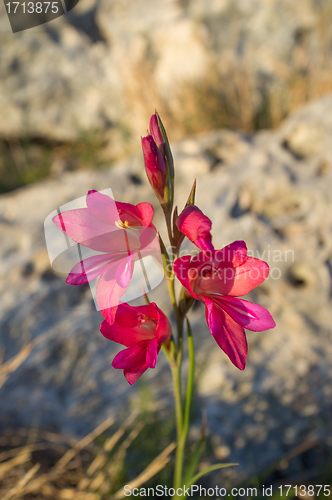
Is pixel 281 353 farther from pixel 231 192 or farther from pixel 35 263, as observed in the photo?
pixel 35 263

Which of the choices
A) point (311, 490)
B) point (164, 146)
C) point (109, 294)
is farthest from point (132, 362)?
point (311, 490)

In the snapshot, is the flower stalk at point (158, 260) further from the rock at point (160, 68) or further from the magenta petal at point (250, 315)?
the rock at point (160, 68)

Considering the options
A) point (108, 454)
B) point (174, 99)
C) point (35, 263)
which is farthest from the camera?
point (174, 99)

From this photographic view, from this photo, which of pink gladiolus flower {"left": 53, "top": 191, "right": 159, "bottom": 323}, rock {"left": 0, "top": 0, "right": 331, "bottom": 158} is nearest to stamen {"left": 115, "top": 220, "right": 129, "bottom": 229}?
pink gladiolus flower {"left": 53, "top": 191, "right": 159, "bottom": 323}

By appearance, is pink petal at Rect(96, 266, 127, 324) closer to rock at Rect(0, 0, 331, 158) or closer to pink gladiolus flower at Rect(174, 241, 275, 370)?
pink gladiolus flower at Rect(174, 241, 275, 370)

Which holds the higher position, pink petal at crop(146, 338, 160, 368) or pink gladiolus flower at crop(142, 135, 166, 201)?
pink gladiolus flower at crop(142, 135, 166, 201)

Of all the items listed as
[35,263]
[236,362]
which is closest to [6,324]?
[35,263]

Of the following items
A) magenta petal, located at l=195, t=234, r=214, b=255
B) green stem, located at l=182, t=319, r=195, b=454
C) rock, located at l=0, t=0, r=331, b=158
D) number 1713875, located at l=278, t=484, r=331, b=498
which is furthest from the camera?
rock, located at l=0, t=0, r=331, b=158

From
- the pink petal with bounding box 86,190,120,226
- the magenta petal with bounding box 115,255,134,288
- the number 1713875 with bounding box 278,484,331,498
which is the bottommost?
the number 1713875 with bounding box 278,484,331,498
